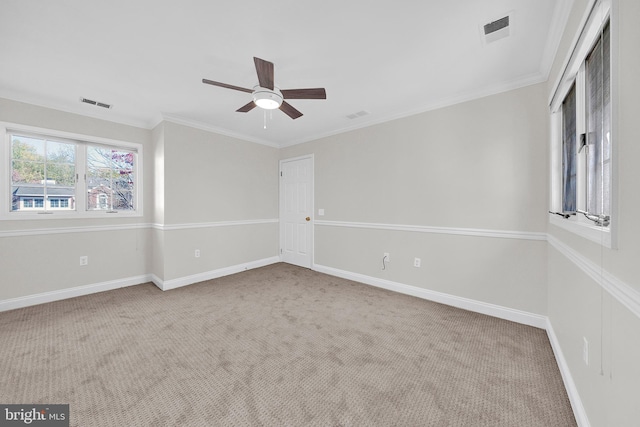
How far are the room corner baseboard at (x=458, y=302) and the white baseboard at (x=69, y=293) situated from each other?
3.26m

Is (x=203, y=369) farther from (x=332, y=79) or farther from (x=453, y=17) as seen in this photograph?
(x=453, y=17)

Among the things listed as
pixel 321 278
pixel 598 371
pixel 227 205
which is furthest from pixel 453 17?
pixel 227 205

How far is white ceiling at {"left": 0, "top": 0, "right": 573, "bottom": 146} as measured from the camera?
1672mm

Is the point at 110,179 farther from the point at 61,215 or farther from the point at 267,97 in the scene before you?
the point at 267,97

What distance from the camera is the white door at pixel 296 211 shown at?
467cm

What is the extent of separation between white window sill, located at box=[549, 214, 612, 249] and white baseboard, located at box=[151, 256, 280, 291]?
4.28m

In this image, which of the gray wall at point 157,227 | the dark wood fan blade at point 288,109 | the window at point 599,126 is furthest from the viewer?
the gray wall at point 157,227

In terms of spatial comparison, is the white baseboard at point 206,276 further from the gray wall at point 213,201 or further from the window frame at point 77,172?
the window frame at point 77,172

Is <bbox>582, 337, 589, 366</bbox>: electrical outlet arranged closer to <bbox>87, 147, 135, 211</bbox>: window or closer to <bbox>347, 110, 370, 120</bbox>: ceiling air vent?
<bbox>347, 110, 370, 120</bbox>: ceiling air vent

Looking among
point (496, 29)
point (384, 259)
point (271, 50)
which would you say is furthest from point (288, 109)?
point (384, 259)

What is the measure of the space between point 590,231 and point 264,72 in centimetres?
228

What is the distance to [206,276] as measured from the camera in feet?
13.1

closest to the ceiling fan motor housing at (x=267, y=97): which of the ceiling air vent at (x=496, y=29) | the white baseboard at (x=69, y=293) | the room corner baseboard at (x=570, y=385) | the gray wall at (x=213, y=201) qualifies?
the ceiling air vent at (x=496, y=29)

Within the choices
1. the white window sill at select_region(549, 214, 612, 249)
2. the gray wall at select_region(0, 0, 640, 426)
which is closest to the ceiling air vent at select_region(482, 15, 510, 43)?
the gray wall at select_region(0, 0, 640, 426)
